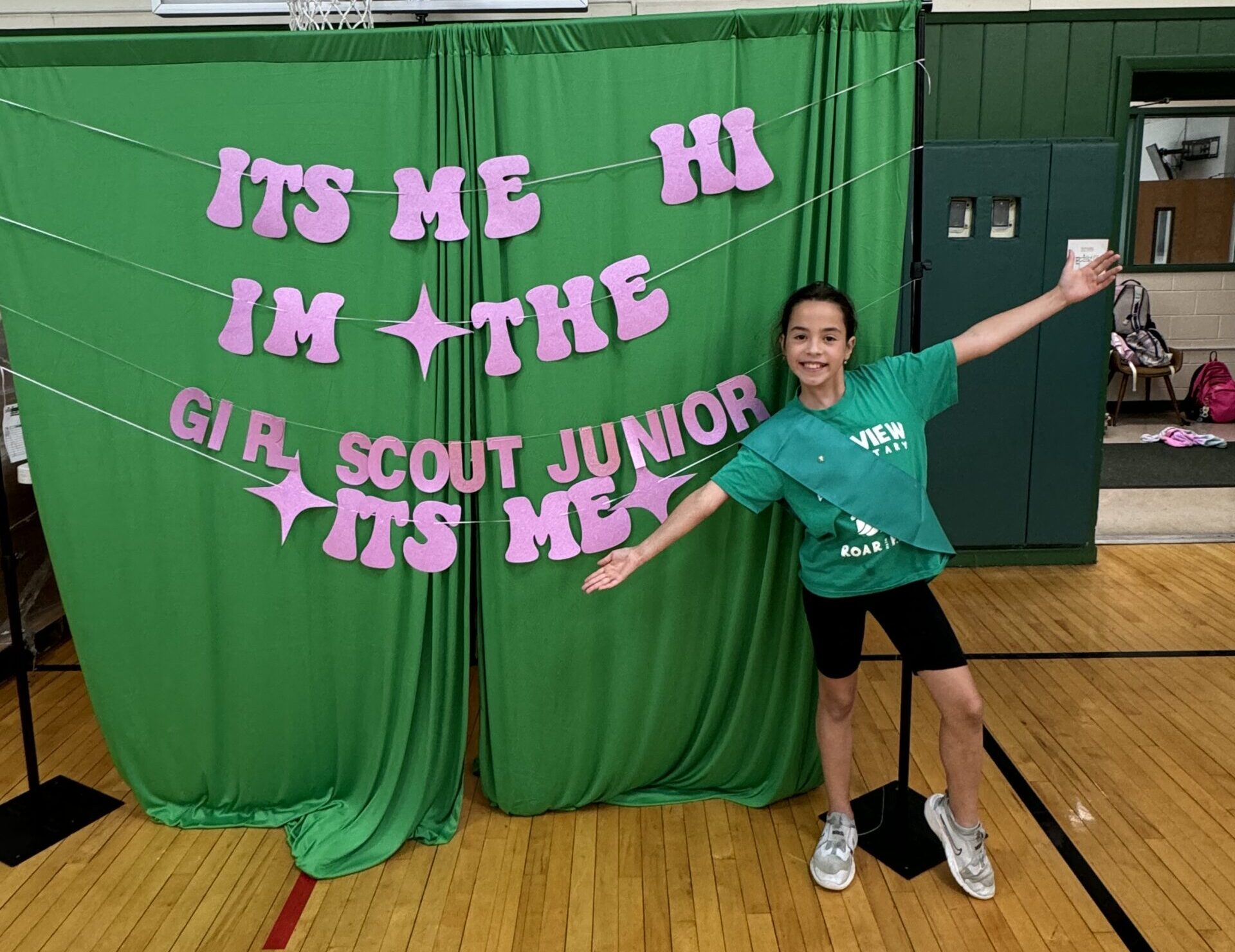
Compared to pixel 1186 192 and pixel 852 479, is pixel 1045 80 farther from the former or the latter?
pixel 1186 192

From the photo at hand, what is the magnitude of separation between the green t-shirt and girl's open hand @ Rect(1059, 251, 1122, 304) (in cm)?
27

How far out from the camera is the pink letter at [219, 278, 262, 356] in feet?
7.55

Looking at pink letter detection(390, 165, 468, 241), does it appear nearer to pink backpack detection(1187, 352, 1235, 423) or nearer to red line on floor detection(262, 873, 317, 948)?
red line on floor detection(262, 873, 317, 948)

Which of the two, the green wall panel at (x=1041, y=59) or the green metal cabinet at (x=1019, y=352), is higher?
the green wall panel at (x=1041, y=59)

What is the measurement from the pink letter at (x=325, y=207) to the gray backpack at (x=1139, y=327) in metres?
6.55

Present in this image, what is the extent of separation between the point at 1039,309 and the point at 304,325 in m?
1.69

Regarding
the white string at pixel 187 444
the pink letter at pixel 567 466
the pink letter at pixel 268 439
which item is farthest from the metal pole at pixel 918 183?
the pink letter at pixel 268 439

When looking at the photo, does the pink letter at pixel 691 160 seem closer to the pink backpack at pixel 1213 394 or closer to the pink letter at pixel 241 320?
the pink letter at pixel 241 320

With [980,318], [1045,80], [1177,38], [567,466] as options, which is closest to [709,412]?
[567,466]

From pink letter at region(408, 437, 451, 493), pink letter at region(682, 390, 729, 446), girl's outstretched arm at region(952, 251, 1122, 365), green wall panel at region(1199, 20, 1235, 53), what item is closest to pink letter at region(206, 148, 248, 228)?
pink letter at region(408, 437, 451, 493)

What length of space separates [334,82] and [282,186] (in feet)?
0.88

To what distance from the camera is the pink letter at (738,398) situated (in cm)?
235

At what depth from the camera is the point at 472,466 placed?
2.38m

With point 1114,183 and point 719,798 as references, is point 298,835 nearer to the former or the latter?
point 719,798
